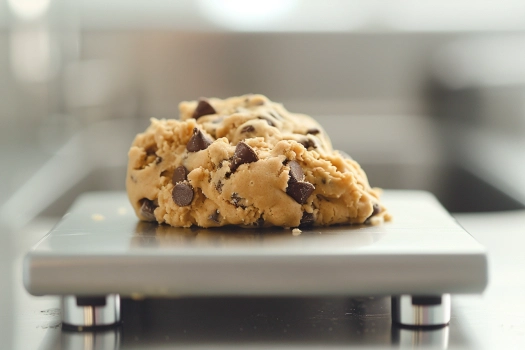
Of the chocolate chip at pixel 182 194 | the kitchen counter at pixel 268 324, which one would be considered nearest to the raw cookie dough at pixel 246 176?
the chocolate chip at pixel 182 194

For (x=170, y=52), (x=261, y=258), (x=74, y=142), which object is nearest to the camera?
(x=261, y=258)

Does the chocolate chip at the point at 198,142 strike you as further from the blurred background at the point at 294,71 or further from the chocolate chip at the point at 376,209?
the blurred background at the point at 294,71

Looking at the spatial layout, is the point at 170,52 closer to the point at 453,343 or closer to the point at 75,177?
the point at 75,177

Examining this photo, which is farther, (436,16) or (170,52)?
(436,16)

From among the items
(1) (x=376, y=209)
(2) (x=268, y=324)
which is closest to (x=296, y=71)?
(1) (x=376, y=209)

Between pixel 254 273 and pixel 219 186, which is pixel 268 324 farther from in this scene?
pixel 219 186

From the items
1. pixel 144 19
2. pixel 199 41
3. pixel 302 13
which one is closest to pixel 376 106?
pixel 302 13

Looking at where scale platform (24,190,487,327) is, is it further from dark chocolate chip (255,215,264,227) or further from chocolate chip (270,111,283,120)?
chocolate chip (270,111,283,120)
